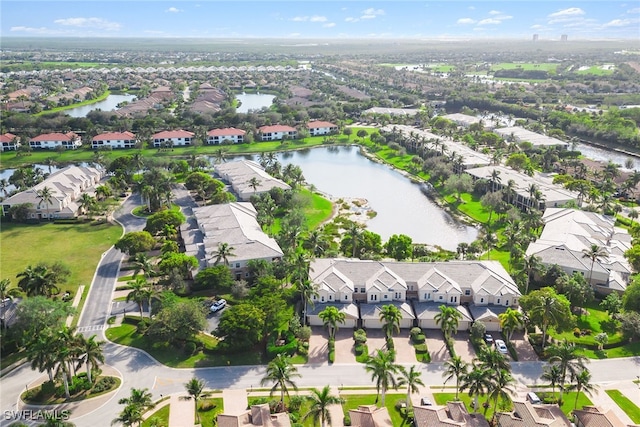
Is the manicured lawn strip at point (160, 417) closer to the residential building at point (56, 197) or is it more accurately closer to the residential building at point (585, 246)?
the residential building at point (585, 246)

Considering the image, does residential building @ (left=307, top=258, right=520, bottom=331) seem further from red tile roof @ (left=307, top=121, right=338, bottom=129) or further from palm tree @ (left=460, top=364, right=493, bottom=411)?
red tile roof @ (left=307, top=121, right=338, bottom=129)

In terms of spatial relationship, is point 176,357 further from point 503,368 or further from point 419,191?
point 419,191

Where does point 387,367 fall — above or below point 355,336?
above

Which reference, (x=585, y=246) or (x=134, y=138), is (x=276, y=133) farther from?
(x=585, y=246)

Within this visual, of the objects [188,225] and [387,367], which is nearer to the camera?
[387,367]

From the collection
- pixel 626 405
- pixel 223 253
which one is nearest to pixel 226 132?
pixel 223 253

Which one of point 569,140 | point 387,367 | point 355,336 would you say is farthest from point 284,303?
point 569,140
